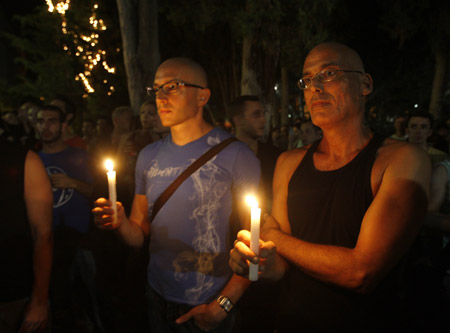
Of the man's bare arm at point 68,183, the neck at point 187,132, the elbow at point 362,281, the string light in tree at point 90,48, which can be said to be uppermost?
the string light in tree at point 90,48

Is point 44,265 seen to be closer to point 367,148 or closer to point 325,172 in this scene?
point 325,172

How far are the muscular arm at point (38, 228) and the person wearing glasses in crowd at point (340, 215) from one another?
1.48m

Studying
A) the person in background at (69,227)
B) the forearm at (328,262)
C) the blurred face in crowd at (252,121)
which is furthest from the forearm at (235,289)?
the blurred face in crowd at (252,121)

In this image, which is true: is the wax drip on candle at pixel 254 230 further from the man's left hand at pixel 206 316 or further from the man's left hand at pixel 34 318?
the man's left hand at pixel 34 318

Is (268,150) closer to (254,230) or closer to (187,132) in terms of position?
(187,132)

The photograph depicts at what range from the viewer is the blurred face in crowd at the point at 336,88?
1.92 m

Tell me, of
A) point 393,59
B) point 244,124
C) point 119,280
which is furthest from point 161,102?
point 393,59

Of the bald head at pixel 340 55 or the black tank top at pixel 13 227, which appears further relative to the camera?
the black tank top at pixel 13 227

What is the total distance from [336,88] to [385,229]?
0.88 m

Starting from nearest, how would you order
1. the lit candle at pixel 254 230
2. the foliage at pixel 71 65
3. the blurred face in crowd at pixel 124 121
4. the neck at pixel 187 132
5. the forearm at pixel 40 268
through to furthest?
the lit candle at pixel 254 230 < the forearm at pixel 40 268 < the neck at pixel 187 132 < the blurred face in crowd at pixel 124 121 < the foliage at pixel 71 65

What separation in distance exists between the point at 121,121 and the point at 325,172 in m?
5.32

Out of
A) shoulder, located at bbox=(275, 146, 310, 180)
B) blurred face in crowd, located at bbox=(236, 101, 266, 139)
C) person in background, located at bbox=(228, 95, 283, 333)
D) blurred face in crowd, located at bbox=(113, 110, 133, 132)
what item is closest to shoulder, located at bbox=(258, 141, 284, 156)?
person in background, located at bbox=(228, 95, 283, 333)

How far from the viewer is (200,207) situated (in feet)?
7.68

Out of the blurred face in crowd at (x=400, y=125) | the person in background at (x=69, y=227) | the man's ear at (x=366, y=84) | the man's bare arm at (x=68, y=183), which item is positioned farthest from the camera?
the blurred face in crowd at (x=400, y=125)
